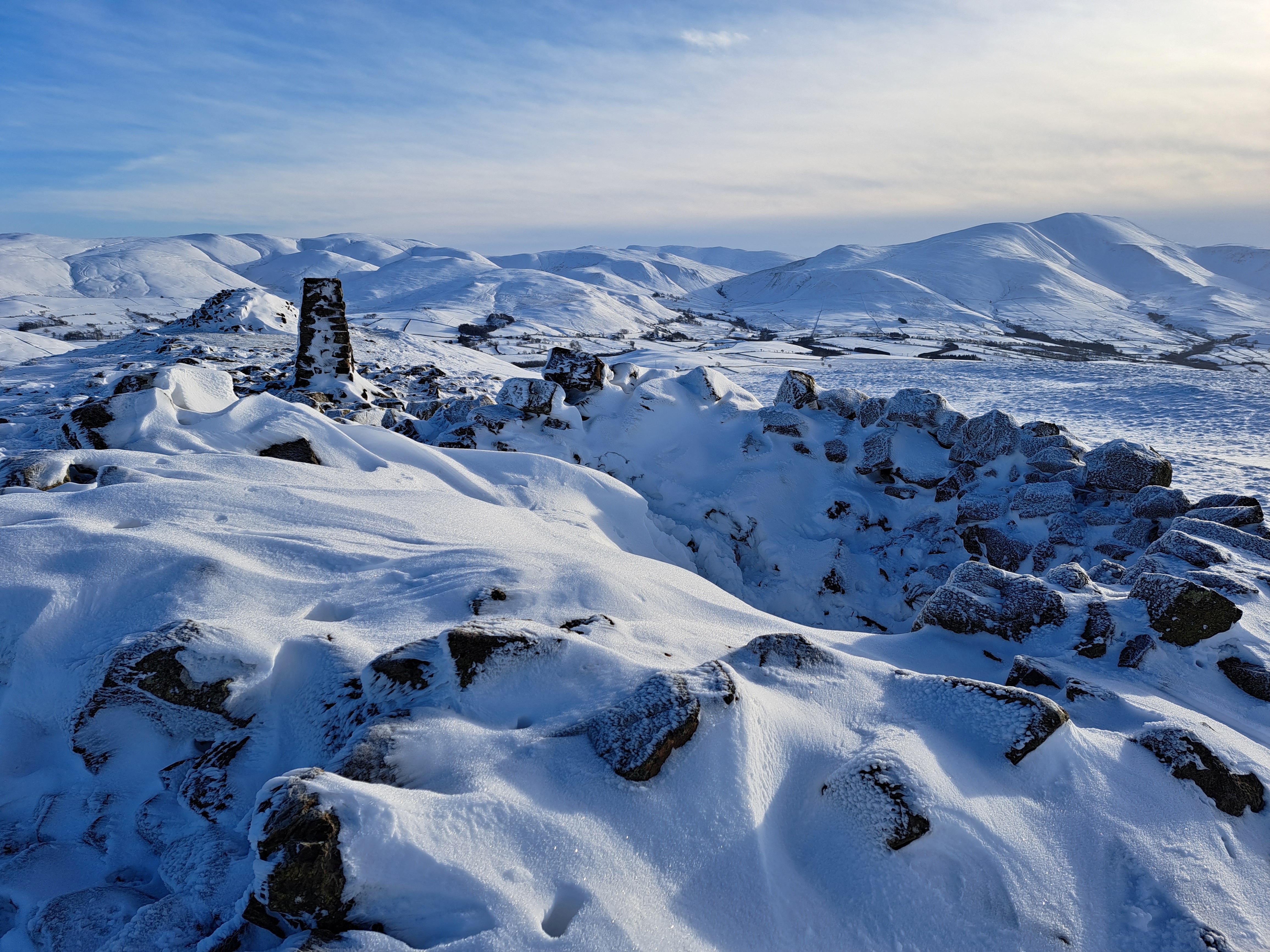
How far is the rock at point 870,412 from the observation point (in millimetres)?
10602

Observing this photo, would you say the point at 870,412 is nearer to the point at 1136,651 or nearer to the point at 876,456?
the point at 876,456

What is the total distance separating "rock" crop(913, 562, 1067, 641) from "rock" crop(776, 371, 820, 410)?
5.77m

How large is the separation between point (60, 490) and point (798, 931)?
5.75 metres

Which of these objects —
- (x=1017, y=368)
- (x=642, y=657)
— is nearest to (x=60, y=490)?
(x=642, y=657)

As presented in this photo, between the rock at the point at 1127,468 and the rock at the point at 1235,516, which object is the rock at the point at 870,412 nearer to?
the rock at the point at 1127,468

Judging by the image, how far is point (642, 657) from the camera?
3701mm

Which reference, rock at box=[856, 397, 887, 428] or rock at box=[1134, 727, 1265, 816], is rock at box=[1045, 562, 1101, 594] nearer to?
rock at box=[1134, 727, 1265, 816]

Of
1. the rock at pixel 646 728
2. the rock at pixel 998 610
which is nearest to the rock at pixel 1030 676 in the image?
the rock at pixel 998 610

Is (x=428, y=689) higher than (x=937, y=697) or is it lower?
higher

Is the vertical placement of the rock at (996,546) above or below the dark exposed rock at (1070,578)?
below

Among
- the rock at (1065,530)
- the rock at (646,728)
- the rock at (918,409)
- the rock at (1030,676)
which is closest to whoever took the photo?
the rock at (646,728)

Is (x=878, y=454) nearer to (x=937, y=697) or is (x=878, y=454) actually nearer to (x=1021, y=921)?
(x=937, y=697)

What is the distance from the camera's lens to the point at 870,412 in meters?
10.6

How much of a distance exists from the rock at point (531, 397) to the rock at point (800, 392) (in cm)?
374
